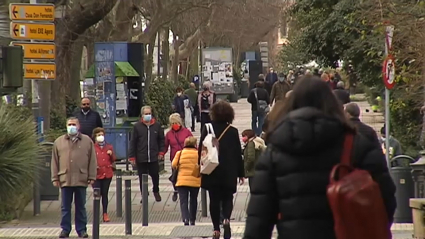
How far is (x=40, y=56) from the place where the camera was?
1616cm

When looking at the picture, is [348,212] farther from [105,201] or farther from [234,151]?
[105,201]

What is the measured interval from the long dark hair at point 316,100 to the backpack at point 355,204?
350 mm

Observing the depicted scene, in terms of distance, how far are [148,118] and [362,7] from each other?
6561 millimetres

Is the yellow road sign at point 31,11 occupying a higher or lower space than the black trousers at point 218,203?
higher

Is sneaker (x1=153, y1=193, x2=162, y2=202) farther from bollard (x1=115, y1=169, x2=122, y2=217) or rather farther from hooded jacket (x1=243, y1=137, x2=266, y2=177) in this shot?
hooded jacket (x1=243, y1=137, x2=266, y2=177)

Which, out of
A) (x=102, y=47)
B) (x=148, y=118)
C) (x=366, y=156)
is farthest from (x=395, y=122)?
(x=366, y=156)

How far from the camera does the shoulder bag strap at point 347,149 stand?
525cm

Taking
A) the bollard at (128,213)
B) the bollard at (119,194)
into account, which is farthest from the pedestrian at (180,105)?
the bollard at (128,213)

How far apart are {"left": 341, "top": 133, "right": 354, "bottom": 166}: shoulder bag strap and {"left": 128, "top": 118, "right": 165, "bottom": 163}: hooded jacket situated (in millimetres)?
10749

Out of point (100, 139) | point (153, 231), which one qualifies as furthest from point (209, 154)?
point (100, 139)

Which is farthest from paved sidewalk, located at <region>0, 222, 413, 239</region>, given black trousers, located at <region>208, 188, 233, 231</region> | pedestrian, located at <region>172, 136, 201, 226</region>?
black trousers, located at <region>208, 188, 233, 231</region>

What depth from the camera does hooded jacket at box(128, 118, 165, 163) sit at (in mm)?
15922

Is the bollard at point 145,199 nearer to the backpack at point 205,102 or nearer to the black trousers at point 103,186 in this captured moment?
the black trousers at point 103,186

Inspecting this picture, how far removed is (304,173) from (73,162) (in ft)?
25.4
